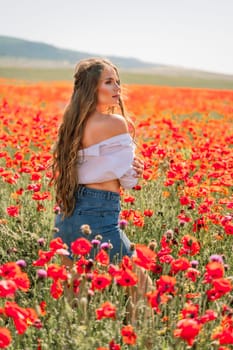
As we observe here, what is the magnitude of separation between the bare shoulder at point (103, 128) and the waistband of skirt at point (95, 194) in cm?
26

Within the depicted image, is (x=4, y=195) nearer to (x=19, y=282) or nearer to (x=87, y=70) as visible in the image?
(x=87, y=70)

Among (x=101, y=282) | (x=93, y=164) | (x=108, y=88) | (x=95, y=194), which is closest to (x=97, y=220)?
(x=95, y=194)

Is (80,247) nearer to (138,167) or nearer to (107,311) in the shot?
(107,311)

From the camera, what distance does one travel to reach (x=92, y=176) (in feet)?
11.4

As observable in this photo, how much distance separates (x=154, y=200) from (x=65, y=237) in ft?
6.22

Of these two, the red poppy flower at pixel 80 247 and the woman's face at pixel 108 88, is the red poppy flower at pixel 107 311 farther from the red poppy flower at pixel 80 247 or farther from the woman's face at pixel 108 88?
the woman's face at pixel 108 88

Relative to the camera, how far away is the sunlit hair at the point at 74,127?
349 centimetres

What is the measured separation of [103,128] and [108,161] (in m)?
0.19

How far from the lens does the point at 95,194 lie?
3.47m

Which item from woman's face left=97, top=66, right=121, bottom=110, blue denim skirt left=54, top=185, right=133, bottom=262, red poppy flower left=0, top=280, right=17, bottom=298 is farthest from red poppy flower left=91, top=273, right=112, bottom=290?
woman's face left=97, top=66, right=121, bottom=110

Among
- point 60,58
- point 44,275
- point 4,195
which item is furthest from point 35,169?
point 60,58

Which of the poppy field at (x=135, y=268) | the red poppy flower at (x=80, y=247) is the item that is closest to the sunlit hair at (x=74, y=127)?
the poppy field at (x=135, y=268)

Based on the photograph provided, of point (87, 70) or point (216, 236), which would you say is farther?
point (216, 236)

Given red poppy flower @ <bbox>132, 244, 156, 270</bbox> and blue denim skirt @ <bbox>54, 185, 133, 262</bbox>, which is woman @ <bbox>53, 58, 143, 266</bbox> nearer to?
blue denim skirt @ <bbox>54, 185, 133, 262</bbox>
